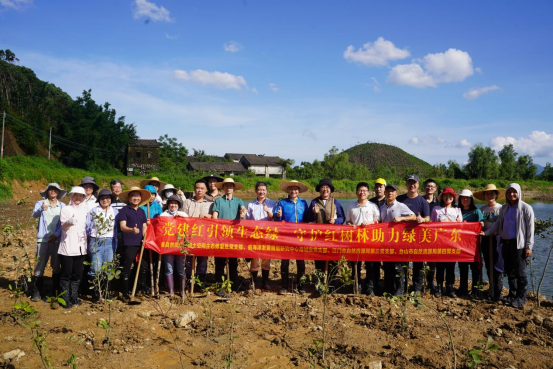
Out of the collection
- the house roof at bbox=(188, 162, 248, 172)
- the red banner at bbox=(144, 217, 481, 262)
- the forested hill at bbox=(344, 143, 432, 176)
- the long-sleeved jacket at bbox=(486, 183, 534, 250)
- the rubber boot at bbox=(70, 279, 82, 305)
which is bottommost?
the rubber boot at bbox=(70, 279, 82, 305)

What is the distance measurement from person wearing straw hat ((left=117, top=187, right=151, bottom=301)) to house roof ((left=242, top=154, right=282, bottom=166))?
64329 mm

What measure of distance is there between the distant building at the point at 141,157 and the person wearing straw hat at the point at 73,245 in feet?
160

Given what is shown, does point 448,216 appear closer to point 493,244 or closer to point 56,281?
point 493,244

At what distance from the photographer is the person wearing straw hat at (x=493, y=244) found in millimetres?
6821

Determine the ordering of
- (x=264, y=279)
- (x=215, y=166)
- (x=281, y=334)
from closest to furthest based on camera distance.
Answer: (x=281, y=334)
(x=264, y=279)
(x=215, y=166)

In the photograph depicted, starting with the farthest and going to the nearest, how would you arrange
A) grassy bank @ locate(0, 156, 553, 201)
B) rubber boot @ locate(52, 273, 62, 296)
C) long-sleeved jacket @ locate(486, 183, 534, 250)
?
grassy bank @ locate(0, 156, 553, 201), rubber boot @ locate(52, 273, 62, 296), long-sleeved jacket @ locate(486, 183, 534, 250)

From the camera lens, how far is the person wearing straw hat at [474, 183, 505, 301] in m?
6.82

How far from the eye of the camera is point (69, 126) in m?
50.4

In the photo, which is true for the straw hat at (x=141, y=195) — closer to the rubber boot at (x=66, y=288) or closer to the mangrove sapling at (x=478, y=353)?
the rubber boot at (x=66, y=288)

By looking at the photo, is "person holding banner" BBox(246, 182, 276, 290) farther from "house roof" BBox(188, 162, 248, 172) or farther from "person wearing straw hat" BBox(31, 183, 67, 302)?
"house roof" BBox(188, 162, 248, 172)

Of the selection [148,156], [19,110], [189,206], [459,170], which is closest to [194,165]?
[148,156]

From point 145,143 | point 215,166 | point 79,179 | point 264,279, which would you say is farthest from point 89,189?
point 215,166

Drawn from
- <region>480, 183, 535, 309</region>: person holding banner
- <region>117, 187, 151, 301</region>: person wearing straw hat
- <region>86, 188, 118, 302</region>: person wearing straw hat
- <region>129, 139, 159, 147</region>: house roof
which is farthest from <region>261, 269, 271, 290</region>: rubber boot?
<region>129, 139, 159, 147</region>: house roof

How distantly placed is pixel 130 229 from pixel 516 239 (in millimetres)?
6160
